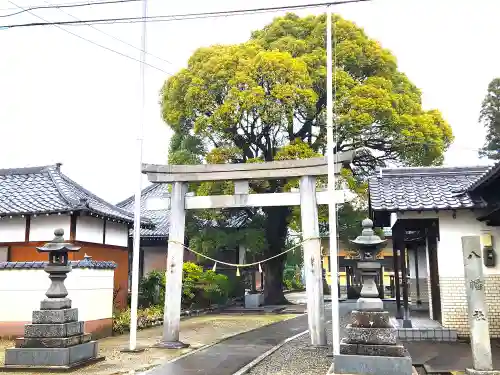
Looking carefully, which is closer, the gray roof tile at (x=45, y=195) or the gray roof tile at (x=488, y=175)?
the gray roof tile at (x=488, y=175)

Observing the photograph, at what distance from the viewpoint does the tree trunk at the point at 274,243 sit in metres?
25.3

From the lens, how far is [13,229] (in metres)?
17.0

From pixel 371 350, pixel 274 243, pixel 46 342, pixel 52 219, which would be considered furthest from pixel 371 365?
pixel 274 243

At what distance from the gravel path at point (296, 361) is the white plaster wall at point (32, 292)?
602cm

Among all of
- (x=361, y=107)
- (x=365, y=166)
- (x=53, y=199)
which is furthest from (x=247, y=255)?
(x=53, y=199)

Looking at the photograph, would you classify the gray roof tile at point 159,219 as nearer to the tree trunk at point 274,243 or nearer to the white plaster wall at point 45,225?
the tree trunk at point 274,243

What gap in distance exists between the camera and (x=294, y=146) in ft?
69.9

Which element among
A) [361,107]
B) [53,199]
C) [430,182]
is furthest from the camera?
[361,107]

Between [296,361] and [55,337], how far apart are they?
17.3ft

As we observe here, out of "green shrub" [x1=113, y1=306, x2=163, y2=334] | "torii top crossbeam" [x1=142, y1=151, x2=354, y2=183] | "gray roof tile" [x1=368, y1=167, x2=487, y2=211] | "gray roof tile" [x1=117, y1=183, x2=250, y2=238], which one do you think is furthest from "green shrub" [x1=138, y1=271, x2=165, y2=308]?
"gray roof tile" [x1=368, y1=167, x2=487, y2=211]

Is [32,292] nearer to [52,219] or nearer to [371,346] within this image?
[52,219]

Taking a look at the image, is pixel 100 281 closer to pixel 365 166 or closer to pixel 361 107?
pixel 361 107

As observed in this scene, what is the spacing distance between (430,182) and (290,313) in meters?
11.0

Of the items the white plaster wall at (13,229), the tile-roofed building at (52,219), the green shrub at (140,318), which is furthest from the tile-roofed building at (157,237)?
the white plaster wall at (13,229)
